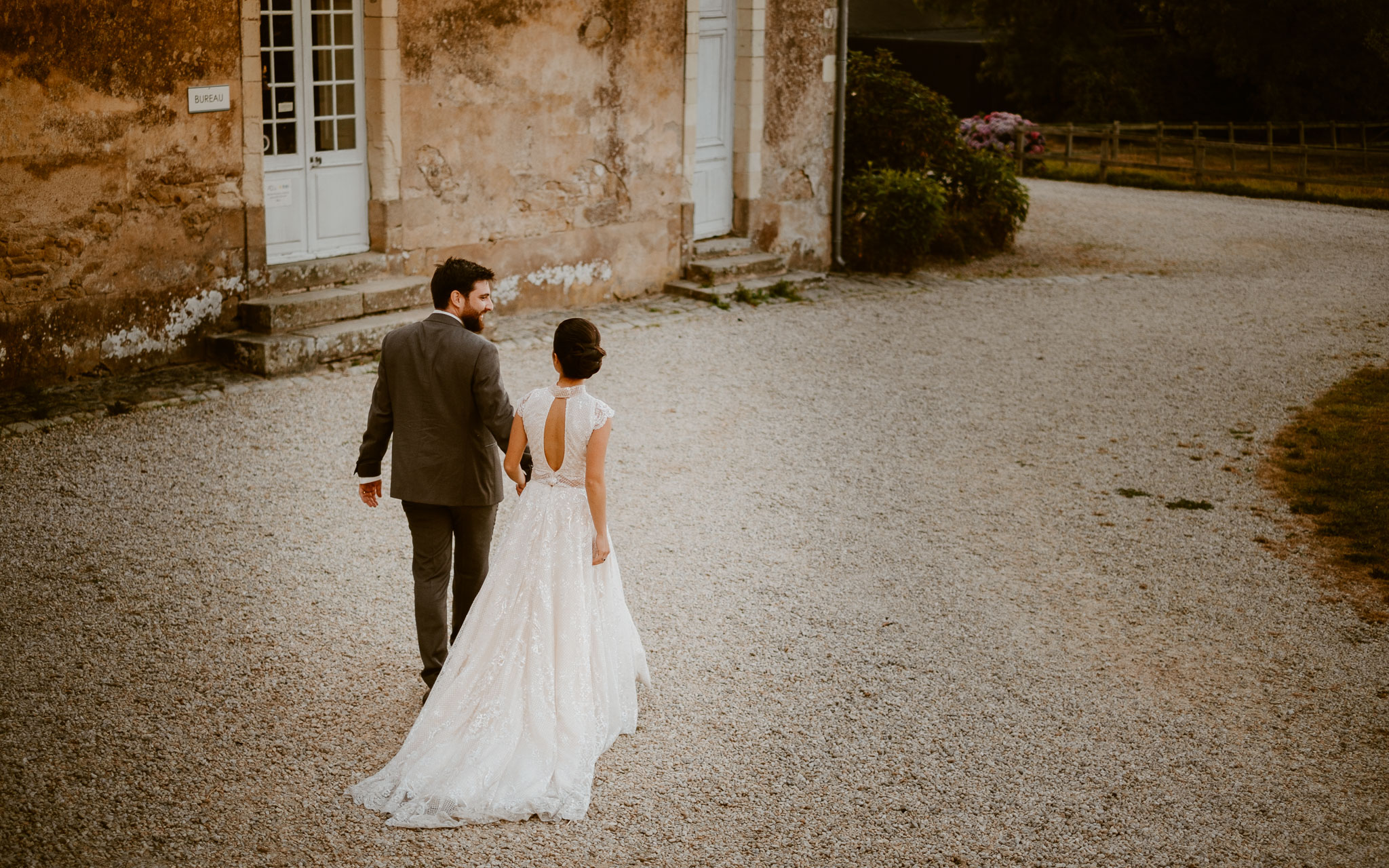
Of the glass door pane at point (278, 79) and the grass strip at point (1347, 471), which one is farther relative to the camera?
the glass door pane at point (278, 79)

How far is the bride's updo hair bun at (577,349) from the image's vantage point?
4.33 meters

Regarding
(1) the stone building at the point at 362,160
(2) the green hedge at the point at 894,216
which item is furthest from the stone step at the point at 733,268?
(2) the green hedge at the point at 894,216

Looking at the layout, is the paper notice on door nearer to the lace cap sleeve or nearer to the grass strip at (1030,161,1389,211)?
the lace cap sleeve

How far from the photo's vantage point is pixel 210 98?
891 cm

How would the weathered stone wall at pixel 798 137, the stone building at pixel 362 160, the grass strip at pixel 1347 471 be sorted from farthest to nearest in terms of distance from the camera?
1. the weathered stone wall at pixel 798 137
2. the stone building at pixel 362 160
3. the grass strip at pixel 1347 471

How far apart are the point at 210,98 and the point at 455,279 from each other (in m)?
5.21

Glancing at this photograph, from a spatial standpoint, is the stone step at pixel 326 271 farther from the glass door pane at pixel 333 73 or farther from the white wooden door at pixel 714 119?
the white wooden door at pixel 714 119

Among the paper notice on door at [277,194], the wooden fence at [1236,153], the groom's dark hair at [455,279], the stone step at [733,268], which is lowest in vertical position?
the stone step at [733,268]

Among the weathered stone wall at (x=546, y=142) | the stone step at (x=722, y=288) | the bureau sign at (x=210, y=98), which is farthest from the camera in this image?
the stone step at (x=722, y=288)

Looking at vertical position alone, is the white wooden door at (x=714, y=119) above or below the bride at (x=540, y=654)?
above

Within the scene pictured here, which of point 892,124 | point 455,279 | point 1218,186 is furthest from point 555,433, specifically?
point 1218,186

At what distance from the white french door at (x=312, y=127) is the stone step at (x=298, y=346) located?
78cm

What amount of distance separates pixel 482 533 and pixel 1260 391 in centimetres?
686

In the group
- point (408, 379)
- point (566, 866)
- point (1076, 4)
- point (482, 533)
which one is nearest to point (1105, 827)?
point (566, 866)
